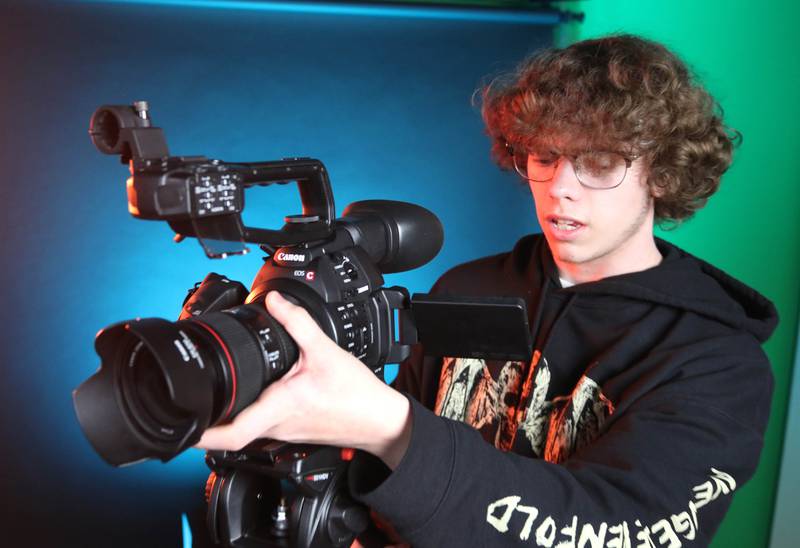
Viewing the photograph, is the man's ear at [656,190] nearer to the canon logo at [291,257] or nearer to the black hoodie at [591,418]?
the black hoodie at [591,418]

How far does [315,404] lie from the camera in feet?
2.49

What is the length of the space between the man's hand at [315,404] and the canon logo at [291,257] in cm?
7

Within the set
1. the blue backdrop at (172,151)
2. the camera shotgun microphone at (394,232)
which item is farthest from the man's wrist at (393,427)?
the blue backdrop at (172,151)

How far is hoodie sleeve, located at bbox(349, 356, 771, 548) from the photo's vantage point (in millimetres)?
802

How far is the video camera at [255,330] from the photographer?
28.2 inches

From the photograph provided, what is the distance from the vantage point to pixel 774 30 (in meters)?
1.63

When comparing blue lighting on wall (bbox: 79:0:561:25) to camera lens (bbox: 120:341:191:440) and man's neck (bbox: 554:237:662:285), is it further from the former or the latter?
camera lens (bbox: 120:341:191:440)

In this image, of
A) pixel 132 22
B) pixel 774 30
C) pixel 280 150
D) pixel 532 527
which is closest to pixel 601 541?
pixel 532 527

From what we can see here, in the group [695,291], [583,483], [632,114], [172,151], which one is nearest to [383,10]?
[172,151]

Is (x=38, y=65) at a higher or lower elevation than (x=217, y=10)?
lower

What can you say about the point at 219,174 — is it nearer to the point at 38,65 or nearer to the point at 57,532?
the point at 38,65

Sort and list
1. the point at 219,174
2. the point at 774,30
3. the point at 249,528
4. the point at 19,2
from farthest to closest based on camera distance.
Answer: the point at 19,2, the point at 774,30, the point at 249,528, the point at 219,174

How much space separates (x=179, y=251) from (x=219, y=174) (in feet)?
5.49

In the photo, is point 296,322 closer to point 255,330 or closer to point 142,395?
point 255,330
